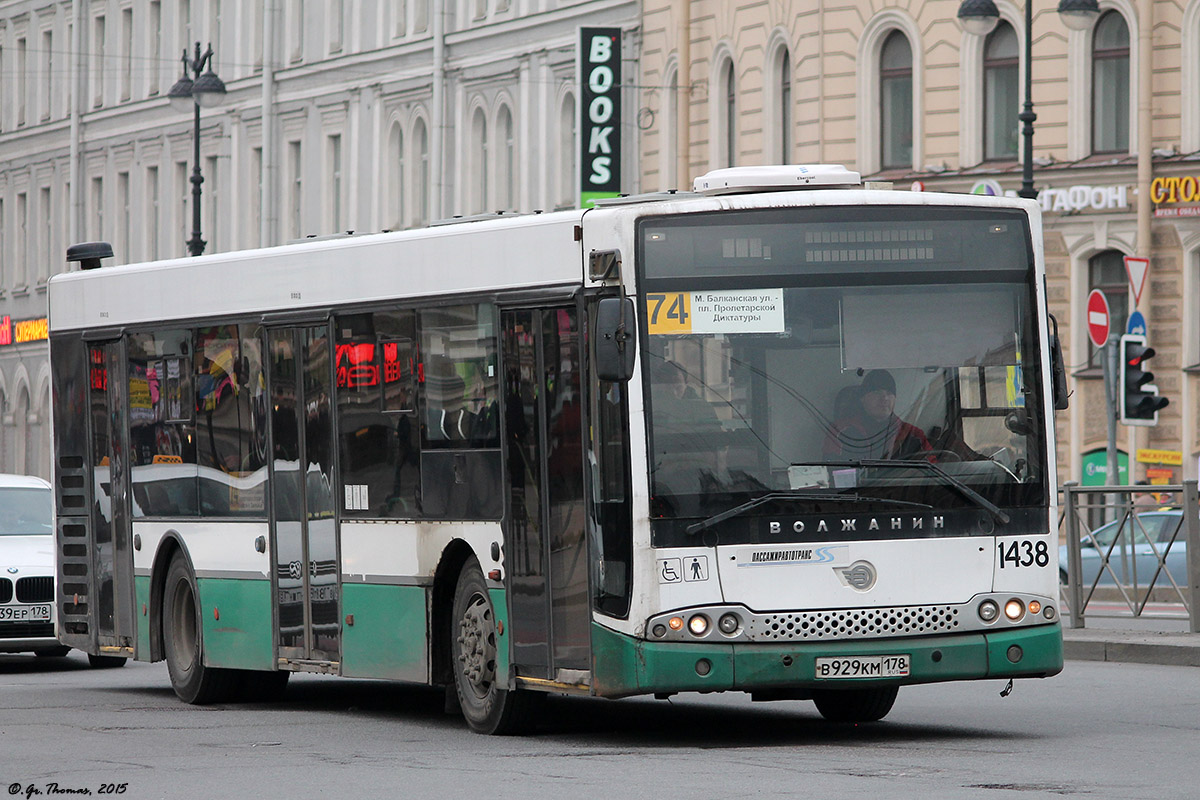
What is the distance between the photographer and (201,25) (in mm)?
58031

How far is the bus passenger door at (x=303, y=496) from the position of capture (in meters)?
15.1

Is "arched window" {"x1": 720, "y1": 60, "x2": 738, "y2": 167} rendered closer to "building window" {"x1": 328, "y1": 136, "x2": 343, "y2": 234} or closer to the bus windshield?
"building window" {"x1": 328, "y1": 136, "x2": 343, "y2": 234}

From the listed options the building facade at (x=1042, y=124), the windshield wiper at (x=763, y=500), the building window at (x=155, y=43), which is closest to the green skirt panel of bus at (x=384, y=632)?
the windshield wiper at (x=763, y=500)

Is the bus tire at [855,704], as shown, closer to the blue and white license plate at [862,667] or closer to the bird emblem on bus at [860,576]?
the blue and white license plate at [862,667]

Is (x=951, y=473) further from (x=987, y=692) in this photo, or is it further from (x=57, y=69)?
(x=57, y=69)

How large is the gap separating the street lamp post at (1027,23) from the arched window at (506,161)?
1281 centimetres

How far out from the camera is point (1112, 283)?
38.1 meters

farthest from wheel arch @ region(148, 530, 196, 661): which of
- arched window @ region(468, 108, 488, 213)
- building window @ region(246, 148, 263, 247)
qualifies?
building window @ region(246, 148, 263, 247)

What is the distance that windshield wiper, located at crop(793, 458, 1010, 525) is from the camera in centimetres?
1257

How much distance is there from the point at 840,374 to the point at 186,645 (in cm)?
613

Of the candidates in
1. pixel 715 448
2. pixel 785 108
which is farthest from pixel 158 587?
pixel 785 108

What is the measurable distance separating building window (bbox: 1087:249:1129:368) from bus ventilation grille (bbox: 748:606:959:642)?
1012 inches

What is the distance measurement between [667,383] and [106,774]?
319 cm

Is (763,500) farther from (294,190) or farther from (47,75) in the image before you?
(47,75)
